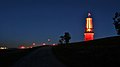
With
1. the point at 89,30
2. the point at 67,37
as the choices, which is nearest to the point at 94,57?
the point at 89,30

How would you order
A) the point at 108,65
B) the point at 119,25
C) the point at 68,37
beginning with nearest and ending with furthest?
the point at 108,65
the point at 119,25
the point at 68,37

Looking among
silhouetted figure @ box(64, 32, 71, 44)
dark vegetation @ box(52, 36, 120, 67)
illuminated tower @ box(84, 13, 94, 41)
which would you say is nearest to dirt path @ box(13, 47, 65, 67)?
dark vegetation @ box(52, 36, 120, 67)

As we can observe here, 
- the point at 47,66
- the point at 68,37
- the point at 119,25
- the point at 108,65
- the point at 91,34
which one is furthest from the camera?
the point at 68,37

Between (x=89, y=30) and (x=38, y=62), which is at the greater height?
(x=89, y=30)

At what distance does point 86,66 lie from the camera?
20562mm

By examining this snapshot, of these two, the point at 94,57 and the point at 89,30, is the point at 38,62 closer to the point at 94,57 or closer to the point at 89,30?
the point at 94,57

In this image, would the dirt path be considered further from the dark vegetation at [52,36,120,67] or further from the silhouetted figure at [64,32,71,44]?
the silhouetted figure at [64,32,71,44]

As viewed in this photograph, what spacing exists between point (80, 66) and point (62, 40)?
14553 centimetres

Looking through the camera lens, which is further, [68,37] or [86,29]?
[68,37]

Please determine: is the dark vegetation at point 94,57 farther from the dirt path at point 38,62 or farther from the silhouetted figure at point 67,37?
the silhouetted figure at point 67,37

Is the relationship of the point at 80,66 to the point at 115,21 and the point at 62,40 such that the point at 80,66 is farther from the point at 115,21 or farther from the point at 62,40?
the point at 62,40

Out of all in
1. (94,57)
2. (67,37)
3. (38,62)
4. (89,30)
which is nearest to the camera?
(38,62)

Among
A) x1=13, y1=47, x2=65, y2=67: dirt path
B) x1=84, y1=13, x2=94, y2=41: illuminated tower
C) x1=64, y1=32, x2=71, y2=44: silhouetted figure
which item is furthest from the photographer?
x1=64, y1=32, x2=71, y2=44: silhouetted figure

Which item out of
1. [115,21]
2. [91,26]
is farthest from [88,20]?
[115,21]
